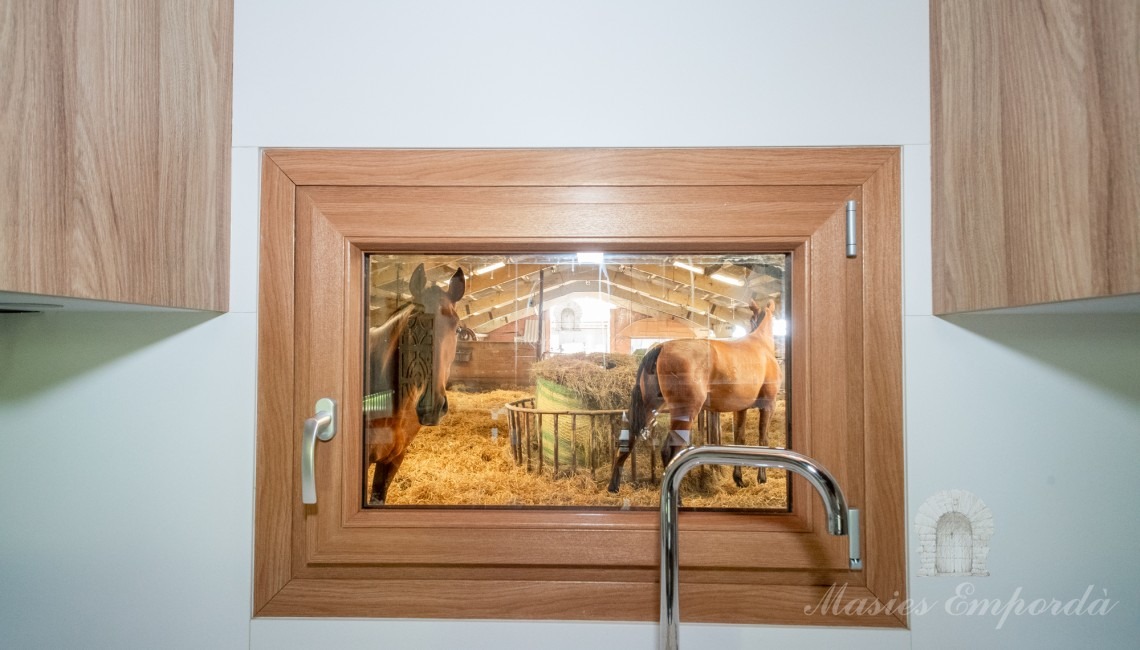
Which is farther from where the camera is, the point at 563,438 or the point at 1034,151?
the point at 563,438

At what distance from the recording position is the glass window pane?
89 centimetres

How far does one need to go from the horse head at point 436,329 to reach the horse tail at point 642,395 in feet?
0.96

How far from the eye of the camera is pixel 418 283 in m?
0.91

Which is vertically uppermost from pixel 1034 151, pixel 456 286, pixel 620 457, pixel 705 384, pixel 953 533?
pixel 1034 151

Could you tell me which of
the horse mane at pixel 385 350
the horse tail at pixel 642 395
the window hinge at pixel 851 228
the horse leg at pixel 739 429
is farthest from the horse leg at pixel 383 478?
the window hinge at pixel 851 228

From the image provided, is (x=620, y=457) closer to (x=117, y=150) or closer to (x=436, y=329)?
(x=436, y=329)

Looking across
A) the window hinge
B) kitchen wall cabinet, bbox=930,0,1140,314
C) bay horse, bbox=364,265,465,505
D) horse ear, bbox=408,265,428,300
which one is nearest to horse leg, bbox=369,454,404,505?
bay horse, bbox=364,265,465,505

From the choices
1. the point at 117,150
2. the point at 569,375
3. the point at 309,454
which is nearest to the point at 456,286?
the point at 569,375

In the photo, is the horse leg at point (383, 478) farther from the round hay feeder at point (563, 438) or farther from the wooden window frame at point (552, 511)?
the round hay feeder at point (563, 438)

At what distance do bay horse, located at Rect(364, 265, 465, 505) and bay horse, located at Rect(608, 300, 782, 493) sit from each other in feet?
1.00

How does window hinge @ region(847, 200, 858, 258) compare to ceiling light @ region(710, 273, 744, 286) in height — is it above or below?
above

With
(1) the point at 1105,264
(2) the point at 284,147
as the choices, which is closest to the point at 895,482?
(1) the point at 1105,264

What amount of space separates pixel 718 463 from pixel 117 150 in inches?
34.1

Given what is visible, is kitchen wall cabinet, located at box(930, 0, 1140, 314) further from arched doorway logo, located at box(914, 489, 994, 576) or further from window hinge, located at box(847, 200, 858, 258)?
arched doorway logo, located at box(914, 489, 994, 576)
